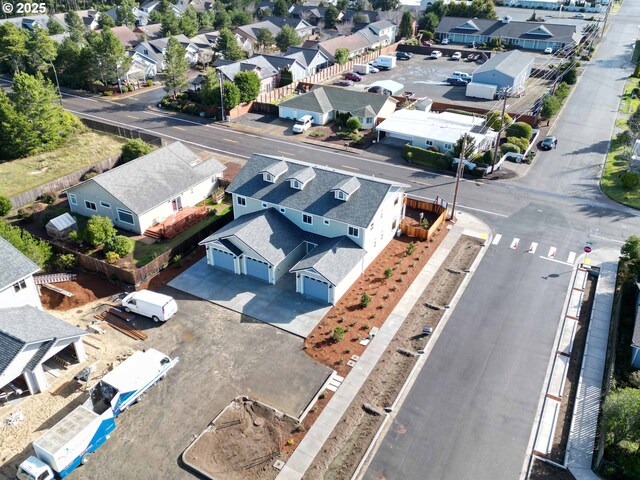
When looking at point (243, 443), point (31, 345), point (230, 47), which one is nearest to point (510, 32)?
point (230, 47)

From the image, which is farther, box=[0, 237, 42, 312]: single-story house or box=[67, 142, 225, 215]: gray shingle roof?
box=[67, 142, 225, 215]: gray shingle roof

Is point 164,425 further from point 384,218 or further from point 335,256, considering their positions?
point 384,218

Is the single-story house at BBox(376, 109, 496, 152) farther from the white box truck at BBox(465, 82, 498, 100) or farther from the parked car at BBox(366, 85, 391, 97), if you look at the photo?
the white box truck at BBox(465, 82, 498, 100)

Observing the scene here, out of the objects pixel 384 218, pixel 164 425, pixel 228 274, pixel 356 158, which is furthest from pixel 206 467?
pixel 356 158

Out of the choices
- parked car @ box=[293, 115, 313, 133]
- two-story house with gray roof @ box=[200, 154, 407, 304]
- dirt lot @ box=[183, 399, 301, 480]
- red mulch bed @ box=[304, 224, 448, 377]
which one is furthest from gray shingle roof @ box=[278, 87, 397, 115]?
dirt lot @ box=[183, 399, 301, 480]

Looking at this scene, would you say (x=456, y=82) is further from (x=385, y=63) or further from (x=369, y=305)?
(x=369, y=305)

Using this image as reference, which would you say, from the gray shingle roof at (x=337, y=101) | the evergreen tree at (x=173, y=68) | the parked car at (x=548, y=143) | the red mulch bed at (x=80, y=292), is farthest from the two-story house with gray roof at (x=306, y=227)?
the evergreen tree at (x=173, y=68)
